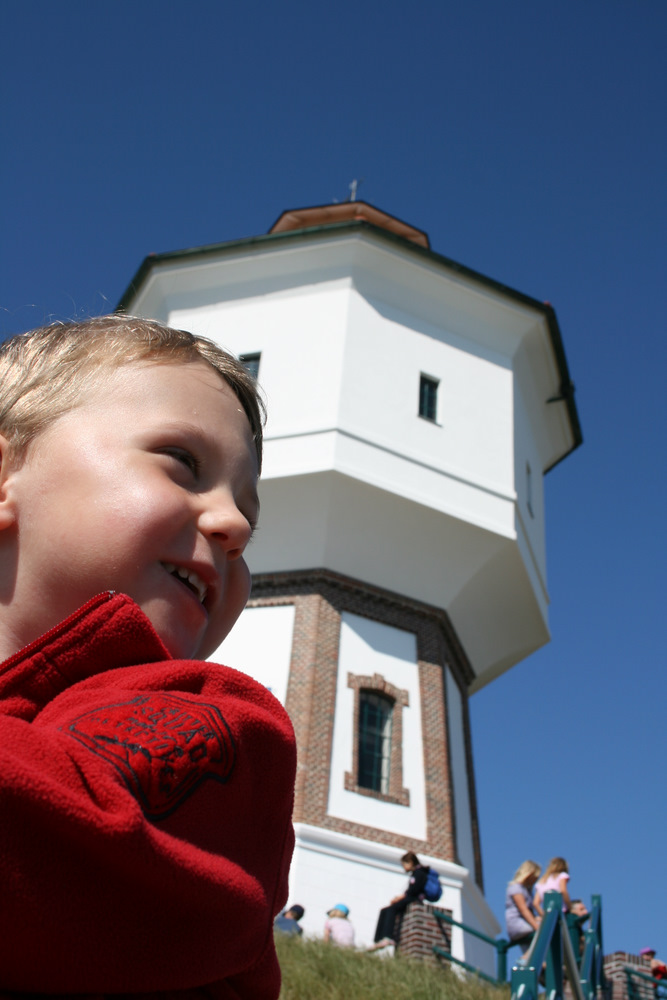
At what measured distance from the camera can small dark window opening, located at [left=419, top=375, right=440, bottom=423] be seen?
60.5ft

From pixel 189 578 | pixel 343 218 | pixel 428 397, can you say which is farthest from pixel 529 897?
pixel 343 218

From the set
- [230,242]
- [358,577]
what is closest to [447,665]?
[358,577]

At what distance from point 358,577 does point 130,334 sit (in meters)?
16.2

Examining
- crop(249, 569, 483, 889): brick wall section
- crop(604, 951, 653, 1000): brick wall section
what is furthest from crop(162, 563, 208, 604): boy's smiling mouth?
crop(249, 569, 483, 889): brick wall section

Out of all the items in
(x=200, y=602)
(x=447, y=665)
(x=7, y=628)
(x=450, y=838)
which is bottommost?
(x=7, y=628)

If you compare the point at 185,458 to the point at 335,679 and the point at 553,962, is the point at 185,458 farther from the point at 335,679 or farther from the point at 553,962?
the point at 335,679

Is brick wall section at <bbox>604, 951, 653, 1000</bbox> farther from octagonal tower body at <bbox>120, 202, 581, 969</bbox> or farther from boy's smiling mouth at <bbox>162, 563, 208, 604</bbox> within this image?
boy's smiling mouth at <bbox>162, 563, 208, 604</bbox>

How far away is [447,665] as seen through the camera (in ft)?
60.3

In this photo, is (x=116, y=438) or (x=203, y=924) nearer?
(x=203, y=924)

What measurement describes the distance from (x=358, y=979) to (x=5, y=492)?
8.25 meters

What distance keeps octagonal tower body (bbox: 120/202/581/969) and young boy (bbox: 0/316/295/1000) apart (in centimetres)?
1353

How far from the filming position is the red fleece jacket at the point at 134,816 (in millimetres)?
847

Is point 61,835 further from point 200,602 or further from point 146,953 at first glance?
point 200,602

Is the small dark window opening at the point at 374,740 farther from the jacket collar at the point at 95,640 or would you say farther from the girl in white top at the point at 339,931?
the jacket collar at the point at 95,640
